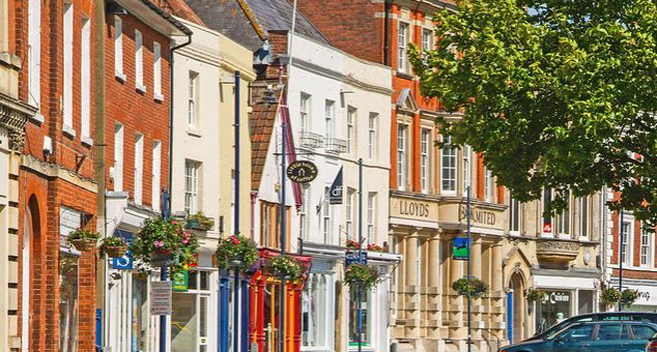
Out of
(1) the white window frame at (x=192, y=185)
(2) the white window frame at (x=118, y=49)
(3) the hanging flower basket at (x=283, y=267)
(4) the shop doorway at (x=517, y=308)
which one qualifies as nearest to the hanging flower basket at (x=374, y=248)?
(3) the hanging flower basket at (x=283, y=267)

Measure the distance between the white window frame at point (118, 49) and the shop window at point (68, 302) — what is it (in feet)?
25.9

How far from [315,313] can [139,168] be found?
2170cm

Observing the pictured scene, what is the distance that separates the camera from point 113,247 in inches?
1492

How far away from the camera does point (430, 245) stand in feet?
251

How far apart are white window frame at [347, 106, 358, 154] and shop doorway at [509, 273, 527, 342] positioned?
685 inches

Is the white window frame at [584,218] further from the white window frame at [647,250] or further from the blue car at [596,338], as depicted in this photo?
the blue car at [596,338]

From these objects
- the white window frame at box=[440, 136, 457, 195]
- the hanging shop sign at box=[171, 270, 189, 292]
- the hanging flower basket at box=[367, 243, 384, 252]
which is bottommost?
the hanging shop sign at box=[171, 270, 189, 292]

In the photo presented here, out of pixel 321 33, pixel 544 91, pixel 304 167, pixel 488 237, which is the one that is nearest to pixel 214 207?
pixel 304 167

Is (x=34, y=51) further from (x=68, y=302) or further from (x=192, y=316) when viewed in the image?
(x=192, y=316)

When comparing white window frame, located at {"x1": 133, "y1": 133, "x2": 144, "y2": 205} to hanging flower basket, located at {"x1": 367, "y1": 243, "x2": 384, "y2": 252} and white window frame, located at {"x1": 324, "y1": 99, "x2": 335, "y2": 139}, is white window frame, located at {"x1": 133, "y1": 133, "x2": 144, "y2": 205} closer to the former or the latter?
white window frame, located at {"x1": 324, "y1": 99, "x2": 335, "y2": 139}

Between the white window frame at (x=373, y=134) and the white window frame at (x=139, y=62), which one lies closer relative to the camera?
the white window frame at (x=139, y=62)

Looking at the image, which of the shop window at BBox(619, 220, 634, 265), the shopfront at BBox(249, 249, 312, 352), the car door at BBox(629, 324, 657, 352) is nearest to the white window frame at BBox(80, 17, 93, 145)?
the car door at BBox(629, 324, 657, 352)

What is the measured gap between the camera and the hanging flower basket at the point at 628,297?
8812 centimetres

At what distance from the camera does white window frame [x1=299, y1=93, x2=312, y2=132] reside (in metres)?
65.4
